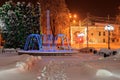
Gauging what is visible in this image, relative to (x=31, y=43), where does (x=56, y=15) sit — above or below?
above

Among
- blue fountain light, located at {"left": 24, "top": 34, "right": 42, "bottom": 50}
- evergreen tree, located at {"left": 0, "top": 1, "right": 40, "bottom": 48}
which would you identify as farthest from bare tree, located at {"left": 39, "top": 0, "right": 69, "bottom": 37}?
blue fountain light, located at {"left": 24, "top": 34, "right": 42, "bottom": 50}

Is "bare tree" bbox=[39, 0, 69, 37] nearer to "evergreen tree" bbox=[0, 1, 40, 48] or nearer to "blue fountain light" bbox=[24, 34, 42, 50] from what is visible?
"evergreen tree" bbox=[0, 1, 40, 48]

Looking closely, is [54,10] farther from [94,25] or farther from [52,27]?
[94,25]

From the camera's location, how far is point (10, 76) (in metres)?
13.6

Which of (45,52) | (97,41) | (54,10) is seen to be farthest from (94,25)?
(45,52)

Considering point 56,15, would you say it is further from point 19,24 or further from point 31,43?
point 31,43

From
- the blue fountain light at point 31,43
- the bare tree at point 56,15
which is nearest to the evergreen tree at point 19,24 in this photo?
the blue fountain light at point 31,43

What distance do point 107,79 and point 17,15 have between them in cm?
3630

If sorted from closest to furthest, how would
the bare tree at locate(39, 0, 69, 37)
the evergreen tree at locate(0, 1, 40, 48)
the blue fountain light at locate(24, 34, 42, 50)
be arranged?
the blue fountain light at locate(24, 34, 42, 50) → the evergreen tree at locate(0, 1, 40, 48) → the bare tree at locate(39, 0, 69, 37)

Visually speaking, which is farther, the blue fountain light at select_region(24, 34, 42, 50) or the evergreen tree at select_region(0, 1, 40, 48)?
the evergreen tree at select_region(0, 1, 40, 48)

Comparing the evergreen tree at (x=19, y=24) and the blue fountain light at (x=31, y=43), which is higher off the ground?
the evergreen tree at (x=19, y=24)

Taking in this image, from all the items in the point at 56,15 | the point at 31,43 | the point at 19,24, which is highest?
the point at 56,15

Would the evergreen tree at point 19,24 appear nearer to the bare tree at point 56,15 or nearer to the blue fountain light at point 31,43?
the blue fountain light at point 31,43

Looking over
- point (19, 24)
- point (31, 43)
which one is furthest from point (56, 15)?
point (31, 43)
